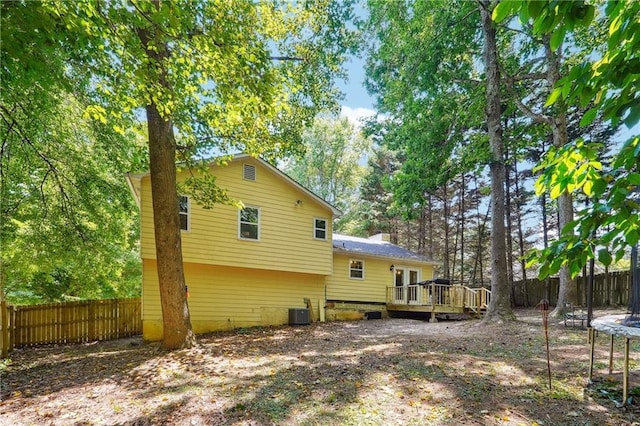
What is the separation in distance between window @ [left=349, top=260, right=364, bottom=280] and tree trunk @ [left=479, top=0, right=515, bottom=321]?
19.9 feet

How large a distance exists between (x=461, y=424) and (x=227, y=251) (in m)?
9.14

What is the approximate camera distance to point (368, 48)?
544 inches

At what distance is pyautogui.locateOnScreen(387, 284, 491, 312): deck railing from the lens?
1381cm

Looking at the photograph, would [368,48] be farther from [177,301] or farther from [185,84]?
[177,301]

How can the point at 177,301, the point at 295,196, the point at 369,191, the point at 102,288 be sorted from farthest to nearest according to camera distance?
the point at 369,191, the point at 102,288, the point at 295,196, the point at 177,301

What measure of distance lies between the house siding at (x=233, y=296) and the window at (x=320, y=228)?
5.28 ft

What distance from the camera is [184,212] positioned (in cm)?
1091

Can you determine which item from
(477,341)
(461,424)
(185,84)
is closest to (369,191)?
(477,341)

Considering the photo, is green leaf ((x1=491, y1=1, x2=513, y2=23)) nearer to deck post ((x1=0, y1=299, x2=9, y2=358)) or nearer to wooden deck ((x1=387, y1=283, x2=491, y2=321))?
deck post ((x1=0, y1=299, x2=9, y2=358))

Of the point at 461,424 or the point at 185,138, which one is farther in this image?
the point at 185,138

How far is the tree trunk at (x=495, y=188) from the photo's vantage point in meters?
10.2

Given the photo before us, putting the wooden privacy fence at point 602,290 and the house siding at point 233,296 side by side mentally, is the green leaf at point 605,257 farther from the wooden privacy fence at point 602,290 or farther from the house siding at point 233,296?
the wooden privacy fence at point 602,290

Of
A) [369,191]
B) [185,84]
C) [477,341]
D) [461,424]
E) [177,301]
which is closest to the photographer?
[461,424]

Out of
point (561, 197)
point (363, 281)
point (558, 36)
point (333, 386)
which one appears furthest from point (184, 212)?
point (561, 197)
